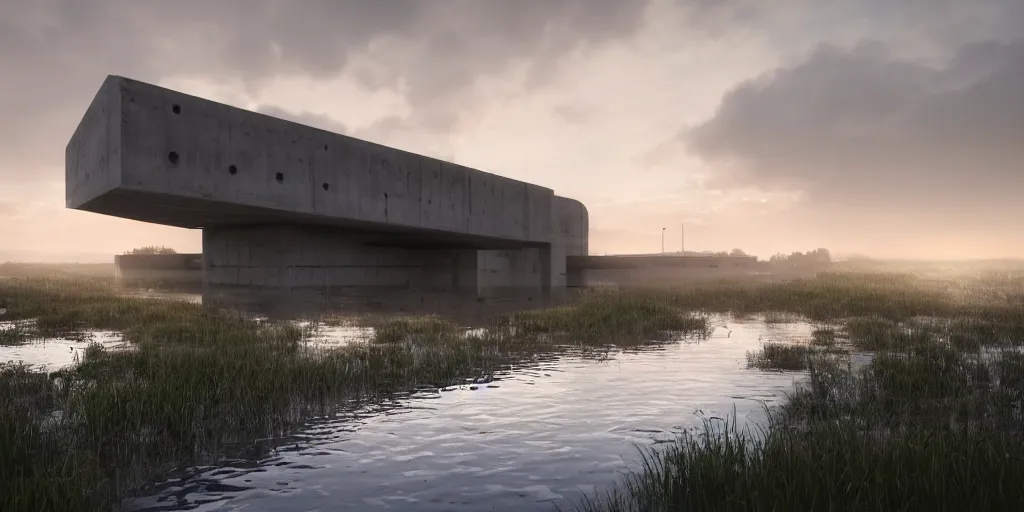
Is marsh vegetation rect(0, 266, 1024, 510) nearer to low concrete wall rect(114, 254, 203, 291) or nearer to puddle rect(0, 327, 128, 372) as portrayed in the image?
puddle rect(0, 327, 128, 372)

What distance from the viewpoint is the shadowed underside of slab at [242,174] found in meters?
14.7

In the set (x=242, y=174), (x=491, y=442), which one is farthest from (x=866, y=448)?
(x=242, y=174)

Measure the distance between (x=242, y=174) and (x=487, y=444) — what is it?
1407 cm

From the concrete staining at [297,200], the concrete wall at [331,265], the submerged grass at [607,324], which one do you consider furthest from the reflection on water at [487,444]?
the concrete wall at [331,265]

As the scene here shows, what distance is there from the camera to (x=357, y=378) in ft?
27.3

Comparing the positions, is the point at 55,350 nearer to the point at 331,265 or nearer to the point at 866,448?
the point at 866,448

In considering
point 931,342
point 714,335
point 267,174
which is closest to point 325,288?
point 267,174

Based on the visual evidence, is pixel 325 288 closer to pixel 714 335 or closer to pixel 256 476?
pixel 714 335

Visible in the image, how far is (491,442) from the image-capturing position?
572 cm

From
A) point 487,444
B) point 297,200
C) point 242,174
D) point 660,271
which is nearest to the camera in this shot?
point 487,444

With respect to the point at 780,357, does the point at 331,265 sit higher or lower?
higher

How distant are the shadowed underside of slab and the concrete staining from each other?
35mm

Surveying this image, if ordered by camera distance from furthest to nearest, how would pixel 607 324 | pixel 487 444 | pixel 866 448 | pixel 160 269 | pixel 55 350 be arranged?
pixel 160 269 → pixel 607 324 → pixel 55 350 → pixel 487 444 → pixel 866 448

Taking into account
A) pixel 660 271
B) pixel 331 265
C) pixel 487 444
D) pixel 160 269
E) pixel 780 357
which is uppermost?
pixel 160 269
